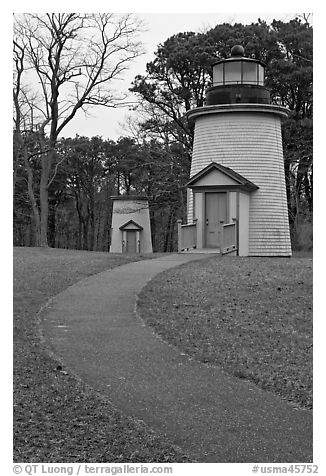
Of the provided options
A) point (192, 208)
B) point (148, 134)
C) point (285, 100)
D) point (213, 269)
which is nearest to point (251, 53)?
point (285, 100)

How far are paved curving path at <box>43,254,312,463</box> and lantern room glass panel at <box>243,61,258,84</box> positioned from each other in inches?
591

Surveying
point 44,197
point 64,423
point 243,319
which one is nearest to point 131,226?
point 44,197

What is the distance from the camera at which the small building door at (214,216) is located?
1017 inches

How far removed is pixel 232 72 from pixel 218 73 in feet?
1.93

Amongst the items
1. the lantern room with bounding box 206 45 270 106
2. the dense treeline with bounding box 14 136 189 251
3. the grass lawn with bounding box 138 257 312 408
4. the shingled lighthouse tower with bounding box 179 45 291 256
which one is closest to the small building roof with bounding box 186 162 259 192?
the shingled lighthouse tower with bounding box 179 45 291 256

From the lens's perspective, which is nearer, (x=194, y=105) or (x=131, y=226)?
(x=194, y=105)

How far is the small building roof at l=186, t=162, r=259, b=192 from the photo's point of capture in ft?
83.1

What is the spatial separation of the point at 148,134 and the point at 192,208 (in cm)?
1300

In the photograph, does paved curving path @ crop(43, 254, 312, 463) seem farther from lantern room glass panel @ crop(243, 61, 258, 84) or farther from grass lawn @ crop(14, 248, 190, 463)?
lantern room glass panel @ crop(243, 61, 258, 84)

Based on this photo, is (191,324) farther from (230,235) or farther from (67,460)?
(230,235)

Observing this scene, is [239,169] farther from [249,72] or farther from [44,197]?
[44,197]

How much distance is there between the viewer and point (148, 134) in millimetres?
39094

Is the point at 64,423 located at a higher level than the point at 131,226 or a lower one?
lower

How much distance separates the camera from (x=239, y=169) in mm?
26344
